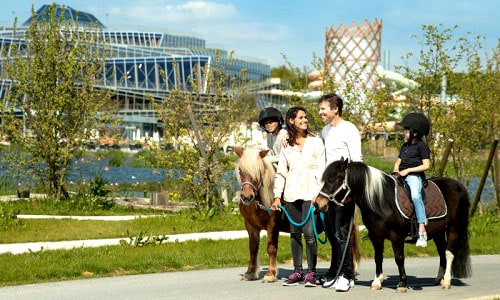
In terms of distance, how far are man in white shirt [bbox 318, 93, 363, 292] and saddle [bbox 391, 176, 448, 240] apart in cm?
54

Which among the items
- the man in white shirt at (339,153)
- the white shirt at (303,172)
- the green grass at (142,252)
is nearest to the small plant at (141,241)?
the green grass at (142,252)

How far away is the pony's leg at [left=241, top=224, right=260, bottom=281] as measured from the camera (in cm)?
1125

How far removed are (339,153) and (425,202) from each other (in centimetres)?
115

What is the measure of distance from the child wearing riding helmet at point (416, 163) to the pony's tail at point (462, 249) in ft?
2.33

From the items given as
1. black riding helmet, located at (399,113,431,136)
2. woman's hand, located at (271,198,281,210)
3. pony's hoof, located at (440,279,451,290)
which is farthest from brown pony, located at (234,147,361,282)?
black riding helmet, located at (399,113,431,136)

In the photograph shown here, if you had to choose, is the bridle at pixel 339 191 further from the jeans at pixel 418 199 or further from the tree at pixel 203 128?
the tree at pixel 203 128

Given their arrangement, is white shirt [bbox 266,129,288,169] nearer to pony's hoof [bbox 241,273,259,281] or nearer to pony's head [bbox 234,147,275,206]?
pony's head [bbox 234,147,275,206]

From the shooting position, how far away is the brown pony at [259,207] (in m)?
10.6

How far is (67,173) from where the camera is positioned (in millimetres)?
24172

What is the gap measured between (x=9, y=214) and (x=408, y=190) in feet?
32.6

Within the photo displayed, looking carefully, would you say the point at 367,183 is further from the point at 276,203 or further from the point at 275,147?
the point at 275,147

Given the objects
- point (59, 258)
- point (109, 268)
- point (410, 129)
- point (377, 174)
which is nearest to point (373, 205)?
point (377, 174)

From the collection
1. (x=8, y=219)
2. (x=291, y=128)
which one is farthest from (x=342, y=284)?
(x=8, y=219)

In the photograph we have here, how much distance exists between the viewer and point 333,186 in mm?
10141
